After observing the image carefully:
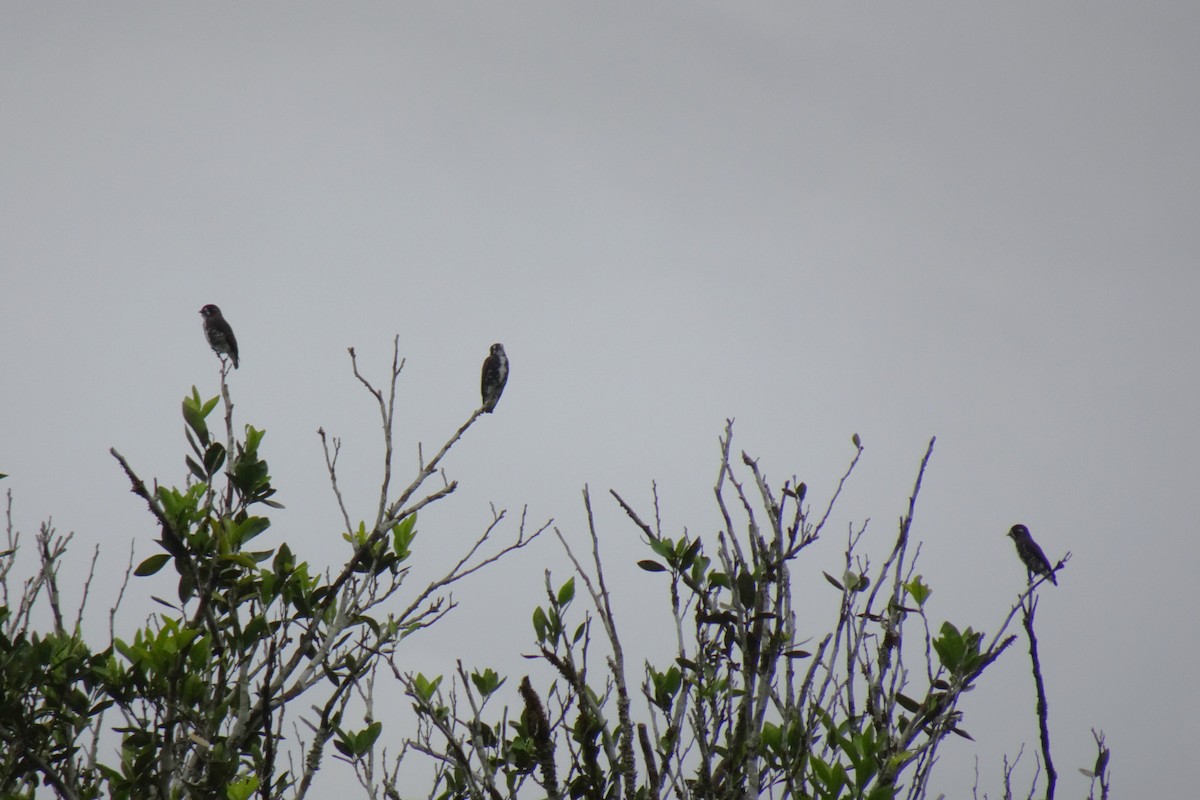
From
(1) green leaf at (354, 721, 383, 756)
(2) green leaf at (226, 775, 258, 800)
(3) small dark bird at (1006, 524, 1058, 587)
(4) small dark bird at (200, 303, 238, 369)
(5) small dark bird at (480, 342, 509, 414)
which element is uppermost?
(4) small dark bird at (200, 303, 238, 369)

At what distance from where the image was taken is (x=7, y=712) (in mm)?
2945

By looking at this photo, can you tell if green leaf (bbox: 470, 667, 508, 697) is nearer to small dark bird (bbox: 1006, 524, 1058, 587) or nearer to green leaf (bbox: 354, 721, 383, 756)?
green leaf (bbox: 354, 721, 383, 756)

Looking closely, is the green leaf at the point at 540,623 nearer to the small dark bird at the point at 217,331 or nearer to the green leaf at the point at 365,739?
the green leaf at the point at 365,739

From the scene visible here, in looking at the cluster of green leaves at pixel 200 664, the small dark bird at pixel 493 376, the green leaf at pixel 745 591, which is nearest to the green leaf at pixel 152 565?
the cluster of green leaves at pixel 200 664

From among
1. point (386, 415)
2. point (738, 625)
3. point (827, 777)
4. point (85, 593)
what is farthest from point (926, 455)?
point (85, 593)

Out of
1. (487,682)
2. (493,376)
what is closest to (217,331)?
(493,376)

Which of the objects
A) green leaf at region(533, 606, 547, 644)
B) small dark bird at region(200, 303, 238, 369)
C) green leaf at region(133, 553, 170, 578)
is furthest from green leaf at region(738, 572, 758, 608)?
small dark bird at region(200, 303, 238, 369)

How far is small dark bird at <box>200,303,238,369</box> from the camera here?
1132cm

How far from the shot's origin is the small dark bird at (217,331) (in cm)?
1132

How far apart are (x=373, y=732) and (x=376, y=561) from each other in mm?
708

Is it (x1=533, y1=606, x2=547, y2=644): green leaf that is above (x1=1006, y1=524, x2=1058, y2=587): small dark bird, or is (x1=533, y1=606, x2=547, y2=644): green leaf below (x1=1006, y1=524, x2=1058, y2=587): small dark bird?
below

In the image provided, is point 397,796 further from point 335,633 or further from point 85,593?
point 85,593

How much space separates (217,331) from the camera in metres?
11.3

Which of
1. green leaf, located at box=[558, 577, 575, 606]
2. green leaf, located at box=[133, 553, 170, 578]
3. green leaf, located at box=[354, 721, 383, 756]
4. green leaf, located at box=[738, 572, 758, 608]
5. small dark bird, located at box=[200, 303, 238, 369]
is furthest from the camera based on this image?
small dark bird, located at box=[200, 303, 238, 369]
